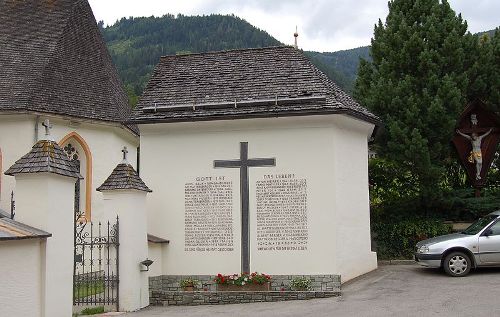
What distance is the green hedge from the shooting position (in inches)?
685

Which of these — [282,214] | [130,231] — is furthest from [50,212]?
[282,214]

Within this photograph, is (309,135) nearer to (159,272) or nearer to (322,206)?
(322,206)

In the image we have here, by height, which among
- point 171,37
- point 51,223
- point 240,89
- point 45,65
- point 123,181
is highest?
point 171,37

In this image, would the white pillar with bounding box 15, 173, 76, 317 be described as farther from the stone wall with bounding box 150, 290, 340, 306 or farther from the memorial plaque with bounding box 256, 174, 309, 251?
the memorial plaque with bounding box 256, 174, 309, 251

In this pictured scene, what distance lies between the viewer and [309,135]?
13.8 m

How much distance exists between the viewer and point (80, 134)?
1898 cm

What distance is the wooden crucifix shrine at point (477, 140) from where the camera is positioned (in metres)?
18.2

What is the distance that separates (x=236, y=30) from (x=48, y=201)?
111m

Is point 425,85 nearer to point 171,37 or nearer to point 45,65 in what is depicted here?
point 45,65

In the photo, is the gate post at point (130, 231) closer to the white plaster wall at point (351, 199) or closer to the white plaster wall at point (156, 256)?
the white plaster wall at point (156, 256)

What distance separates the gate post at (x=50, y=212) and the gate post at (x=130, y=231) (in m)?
2.57

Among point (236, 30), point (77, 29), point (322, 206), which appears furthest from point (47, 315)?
point (236, 30)

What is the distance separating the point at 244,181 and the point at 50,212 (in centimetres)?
551

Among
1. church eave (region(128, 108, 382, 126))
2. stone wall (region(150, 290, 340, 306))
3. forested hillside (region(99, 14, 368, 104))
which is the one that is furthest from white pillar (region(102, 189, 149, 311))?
forested hillside (region(99, 14, 368, 104))
